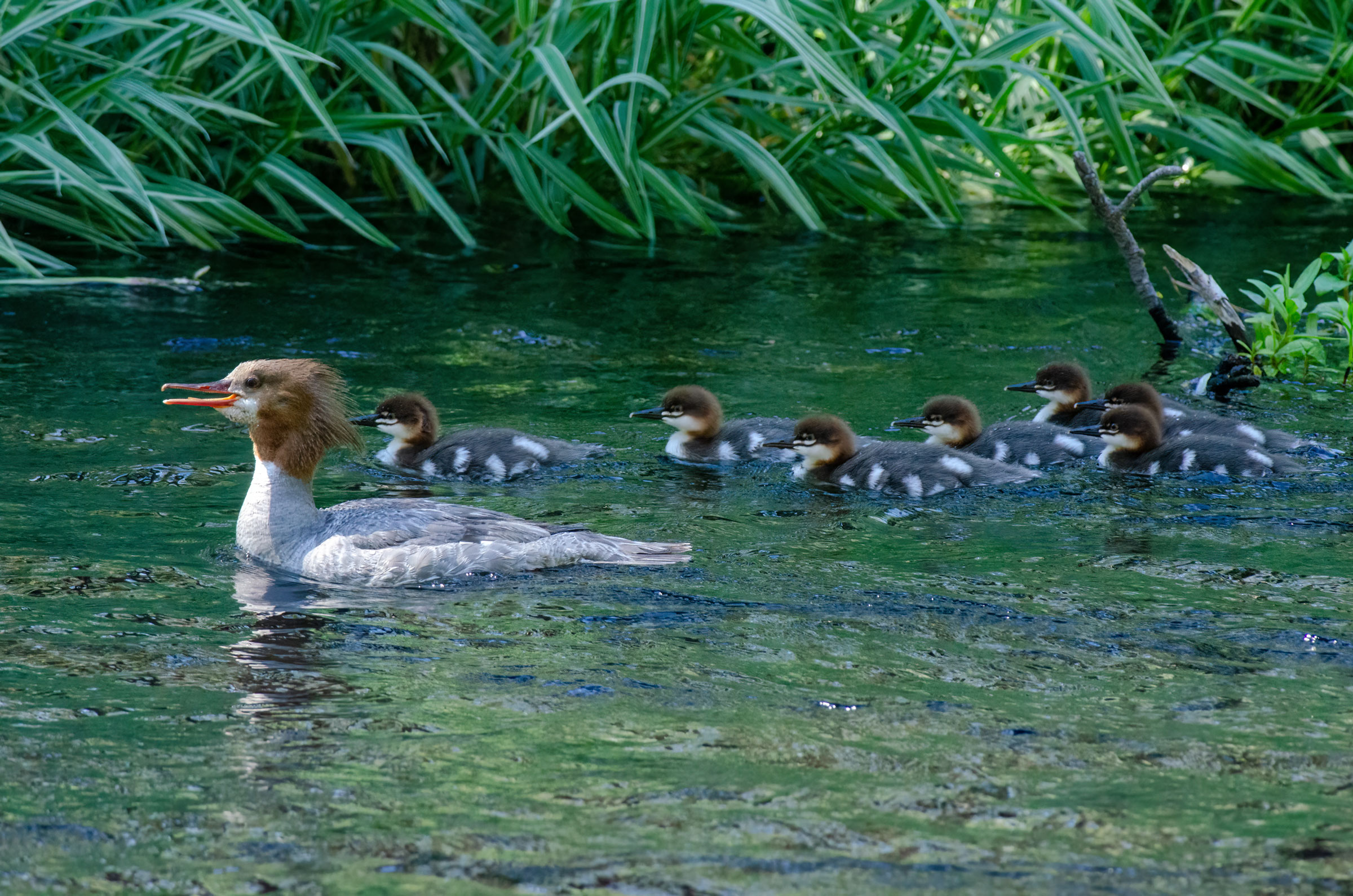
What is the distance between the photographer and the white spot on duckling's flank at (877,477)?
5785 millimetres

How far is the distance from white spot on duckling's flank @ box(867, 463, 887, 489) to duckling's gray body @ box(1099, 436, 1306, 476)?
0.88 metres

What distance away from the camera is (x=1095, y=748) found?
3438 millimetres

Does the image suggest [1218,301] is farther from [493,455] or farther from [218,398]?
[218,398]

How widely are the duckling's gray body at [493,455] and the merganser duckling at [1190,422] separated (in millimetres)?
2048

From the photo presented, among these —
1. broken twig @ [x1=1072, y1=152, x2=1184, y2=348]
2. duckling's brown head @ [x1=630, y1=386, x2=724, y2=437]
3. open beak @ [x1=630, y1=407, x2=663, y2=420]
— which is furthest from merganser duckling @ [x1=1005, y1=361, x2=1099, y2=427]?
open beak @ [x1=630, y1=407, x2=663, y2=420]

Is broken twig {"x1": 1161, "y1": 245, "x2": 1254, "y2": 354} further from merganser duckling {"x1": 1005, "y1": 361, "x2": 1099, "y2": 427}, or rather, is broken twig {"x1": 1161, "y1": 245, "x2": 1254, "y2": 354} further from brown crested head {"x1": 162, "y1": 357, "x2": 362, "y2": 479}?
brown crested head {"x1": 162, "y1": 357, "x2": 362, "y2": 479}

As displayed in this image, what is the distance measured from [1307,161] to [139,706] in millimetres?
10153

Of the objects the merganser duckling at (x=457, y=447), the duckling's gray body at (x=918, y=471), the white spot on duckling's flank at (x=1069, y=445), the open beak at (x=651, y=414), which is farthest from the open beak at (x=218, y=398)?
the white spot on duckling's flank at (x=1069, y=445)

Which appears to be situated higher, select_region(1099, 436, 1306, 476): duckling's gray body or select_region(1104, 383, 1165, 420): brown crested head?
select_region(1104, 383, 1165, 420): brown crested head

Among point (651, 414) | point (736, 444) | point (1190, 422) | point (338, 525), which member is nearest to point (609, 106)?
point (651, 414)

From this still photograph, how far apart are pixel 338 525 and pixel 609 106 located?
4875mm

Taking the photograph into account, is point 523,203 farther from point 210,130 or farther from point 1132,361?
point 1132,361

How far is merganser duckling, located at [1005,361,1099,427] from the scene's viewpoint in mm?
6496

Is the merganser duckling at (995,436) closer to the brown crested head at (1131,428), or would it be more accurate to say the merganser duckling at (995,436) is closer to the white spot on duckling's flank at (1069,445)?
the white spot on duckling's flank at (1069,445)
